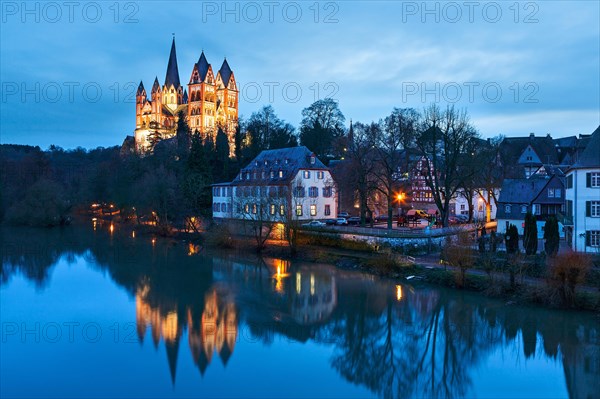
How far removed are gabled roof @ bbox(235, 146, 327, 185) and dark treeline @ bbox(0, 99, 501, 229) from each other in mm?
3208

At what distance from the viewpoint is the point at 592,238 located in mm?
26688

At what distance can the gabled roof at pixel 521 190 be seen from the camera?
34938mm

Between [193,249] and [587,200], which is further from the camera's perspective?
[193,249]

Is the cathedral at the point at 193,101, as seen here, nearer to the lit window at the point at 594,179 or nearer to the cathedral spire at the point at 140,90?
the cathedral spire at the point at 140,90

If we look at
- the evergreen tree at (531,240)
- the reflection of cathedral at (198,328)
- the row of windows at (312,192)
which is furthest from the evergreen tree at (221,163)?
the evergreen tree at (531,240)

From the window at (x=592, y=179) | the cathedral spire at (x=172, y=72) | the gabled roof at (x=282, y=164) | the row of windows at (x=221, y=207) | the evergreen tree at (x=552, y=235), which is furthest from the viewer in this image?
the cathedral spire at (x=172, y=72)

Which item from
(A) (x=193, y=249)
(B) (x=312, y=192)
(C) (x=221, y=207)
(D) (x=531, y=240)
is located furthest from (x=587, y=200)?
(C) (x=221, y=207)

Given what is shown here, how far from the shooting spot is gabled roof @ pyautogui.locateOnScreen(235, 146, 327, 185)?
139 feet

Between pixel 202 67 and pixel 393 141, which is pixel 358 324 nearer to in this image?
pixel 393 141

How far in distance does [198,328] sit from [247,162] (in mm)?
38684

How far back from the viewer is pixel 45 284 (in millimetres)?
26766

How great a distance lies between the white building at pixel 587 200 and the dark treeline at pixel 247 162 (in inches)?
352

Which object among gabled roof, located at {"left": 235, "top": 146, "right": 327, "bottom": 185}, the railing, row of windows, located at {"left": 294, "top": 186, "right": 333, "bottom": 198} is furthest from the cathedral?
the railing

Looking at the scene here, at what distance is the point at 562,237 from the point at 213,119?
273 ft
